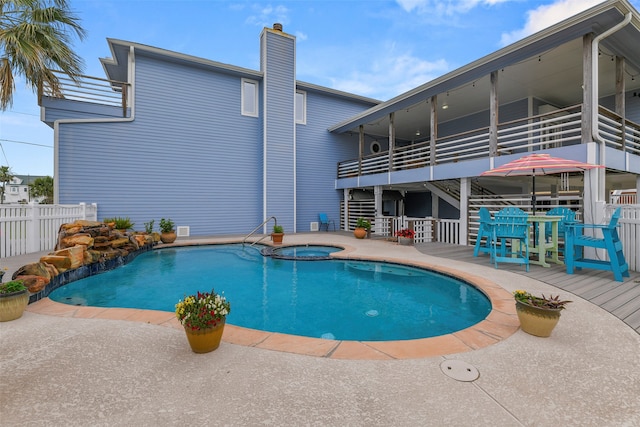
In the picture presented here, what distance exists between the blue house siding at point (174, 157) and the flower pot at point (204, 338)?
9.67 m

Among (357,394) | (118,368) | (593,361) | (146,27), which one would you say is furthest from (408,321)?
(146,27)

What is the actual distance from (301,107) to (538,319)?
12.7 metres

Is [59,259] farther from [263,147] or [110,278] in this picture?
[263,147]

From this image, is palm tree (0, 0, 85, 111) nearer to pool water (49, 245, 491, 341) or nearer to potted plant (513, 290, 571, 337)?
pool water (49, 245, 491, 341)

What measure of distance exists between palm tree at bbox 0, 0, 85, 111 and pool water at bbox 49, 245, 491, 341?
4.77m

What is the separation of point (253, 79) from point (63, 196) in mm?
8042

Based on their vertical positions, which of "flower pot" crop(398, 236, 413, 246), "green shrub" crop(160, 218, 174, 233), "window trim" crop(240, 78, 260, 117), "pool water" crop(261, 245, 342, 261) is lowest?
"pool water" crop(261, 245, 342, 261)

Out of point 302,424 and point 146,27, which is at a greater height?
point 146,27

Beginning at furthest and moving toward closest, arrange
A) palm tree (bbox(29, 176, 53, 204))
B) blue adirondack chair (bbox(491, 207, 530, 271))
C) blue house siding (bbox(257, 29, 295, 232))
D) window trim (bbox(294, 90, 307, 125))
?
palm tree (bbox(29, 176, 53, 204))
window trim (bbox(294, 90, 307, 125))
blue house siding (bbox(257, 29, 295, 232))
blue adirondack chair (bbox(491, 207, 530, 271))

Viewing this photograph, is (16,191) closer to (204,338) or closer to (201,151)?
(201,151)

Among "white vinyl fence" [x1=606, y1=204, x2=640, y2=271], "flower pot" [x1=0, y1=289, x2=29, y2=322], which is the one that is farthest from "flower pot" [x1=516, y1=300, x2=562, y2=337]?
"flower pot" [x1=0, y1=289, x2=29, y2=322]

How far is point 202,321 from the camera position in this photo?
2.28 metres

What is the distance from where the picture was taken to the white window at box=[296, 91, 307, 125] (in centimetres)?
1350

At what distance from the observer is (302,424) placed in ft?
5.20
